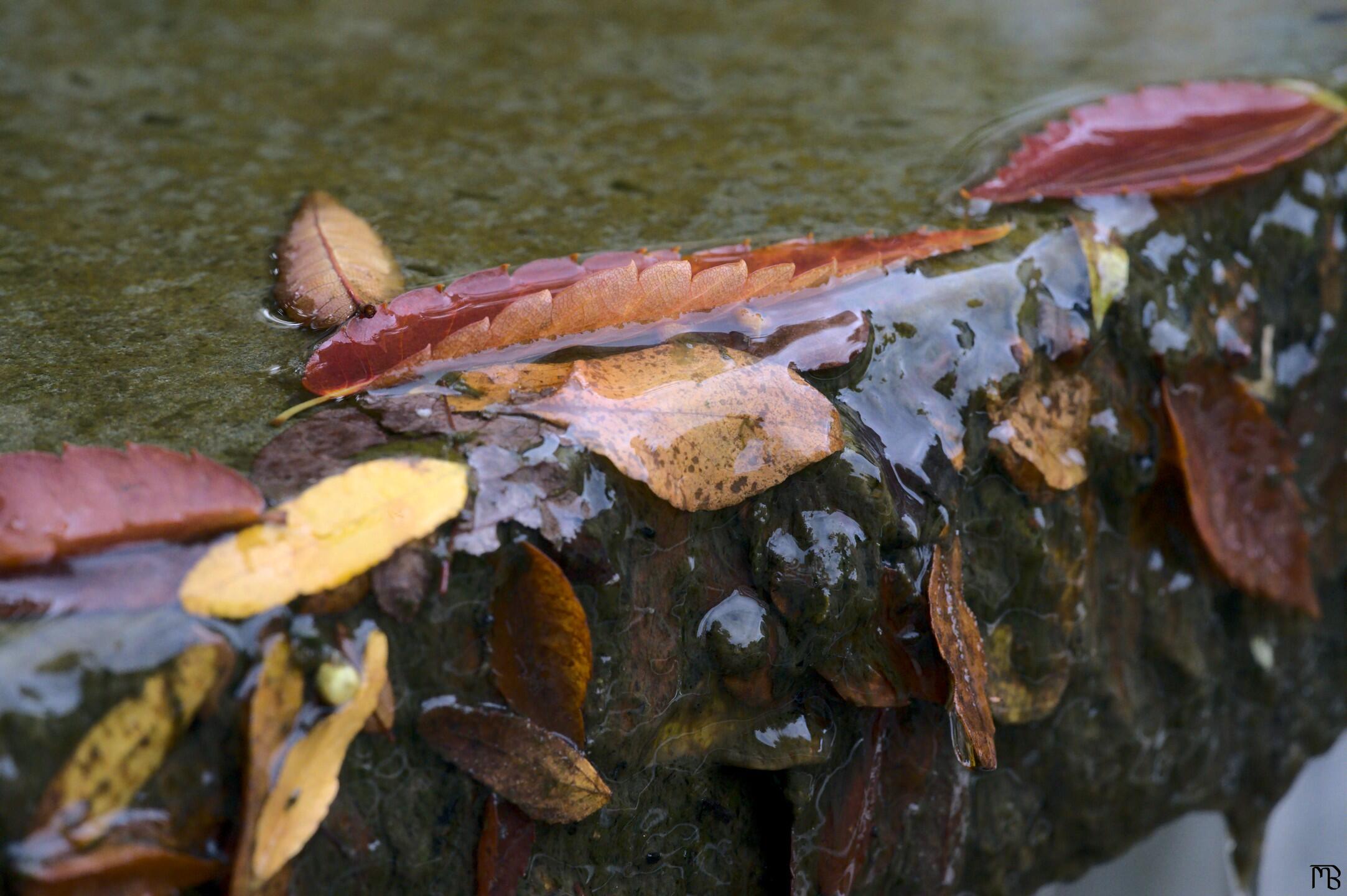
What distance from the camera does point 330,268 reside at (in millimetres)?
1215

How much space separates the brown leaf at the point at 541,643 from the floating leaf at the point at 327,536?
0.08 m

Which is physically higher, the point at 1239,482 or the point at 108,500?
the point at 108,500

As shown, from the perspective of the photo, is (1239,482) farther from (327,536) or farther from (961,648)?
(327,536)

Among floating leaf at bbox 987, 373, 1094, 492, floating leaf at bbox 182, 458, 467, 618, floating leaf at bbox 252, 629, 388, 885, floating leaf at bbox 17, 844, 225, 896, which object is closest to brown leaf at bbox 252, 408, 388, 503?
floating leaf at bbox 182, 458, 467, 618

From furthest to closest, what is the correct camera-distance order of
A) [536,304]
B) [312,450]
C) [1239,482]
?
[1239,482] < [536,304] < [312,450]

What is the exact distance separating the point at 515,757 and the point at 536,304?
0.40 meters

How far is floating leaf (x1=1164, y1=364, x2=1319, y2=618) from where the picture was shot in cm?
142

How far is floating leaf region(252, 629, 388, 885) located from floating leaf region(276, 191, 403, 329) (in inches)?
15.1

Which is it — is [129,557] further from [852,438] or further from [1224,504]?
[1224,504]

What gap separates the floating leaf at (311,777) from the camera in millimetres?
813

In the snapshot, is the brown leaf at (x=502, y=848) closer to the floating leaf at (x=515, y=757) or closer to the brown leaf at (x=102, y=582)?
the floating leaf at (x=515, y=757)

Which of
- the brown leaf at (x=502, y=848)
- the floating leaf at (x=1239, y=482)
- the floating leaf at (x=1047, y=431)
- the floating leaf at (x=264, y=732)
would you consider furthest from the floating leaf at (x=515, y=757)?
the floating leaf at (x=1239, y=482)

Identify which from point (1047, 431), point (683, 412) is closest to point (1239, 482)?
point (1047, 431)

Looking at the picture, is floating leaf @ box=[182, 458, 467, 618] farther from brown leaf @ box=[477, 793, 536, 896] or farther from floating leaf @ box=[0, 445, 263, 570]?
brown leaf @ box=[477, 793, 536, 896]
